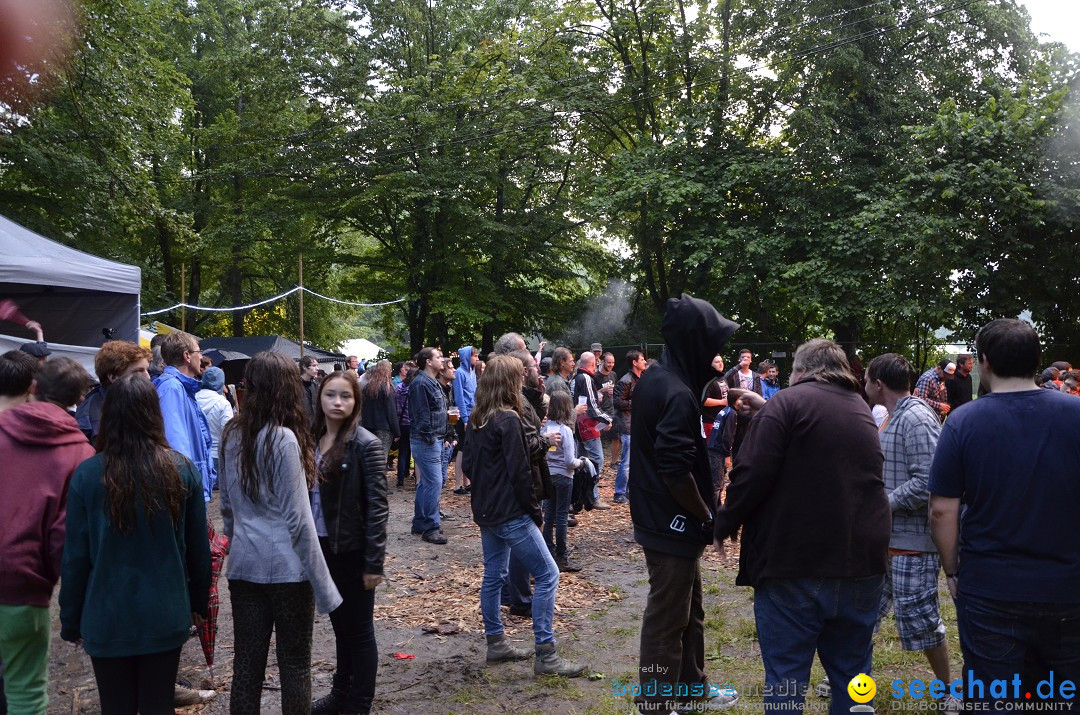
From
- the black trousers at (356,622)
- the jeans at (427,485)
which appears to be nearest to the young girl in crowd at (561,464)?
the jeans at (427,485)

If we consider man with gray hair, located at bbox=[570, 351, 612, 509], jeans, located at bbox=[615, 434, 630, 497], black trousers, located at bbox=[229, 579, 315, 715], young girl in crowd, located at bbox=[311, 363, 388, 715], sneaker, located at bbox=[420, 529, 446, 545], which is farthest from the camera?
jeans, located at bbox=[615, 434, 630, 497]

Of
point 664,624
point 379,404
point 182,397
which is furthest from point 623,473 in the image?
point 664,624

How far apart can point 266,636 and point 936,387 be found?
11220 millimetres

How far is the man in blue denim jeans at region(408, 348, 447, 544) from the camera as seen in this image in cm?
879

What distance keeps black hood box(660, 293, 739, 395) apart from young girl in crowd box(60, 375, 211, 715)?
2.32m

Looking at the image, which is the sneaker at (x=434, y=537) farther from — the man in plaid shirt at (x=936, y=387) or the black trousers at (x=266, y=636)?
the man in plaid shirt at (x=936, y=387)

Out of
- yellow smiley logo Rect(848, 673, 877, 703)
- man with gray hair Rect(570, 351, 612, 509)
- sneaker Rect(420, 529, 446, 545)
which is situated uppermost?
man with gray hair Rect(570, 351, 612, 509)

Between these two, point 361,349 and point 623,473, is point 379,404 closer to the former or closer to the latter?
point 623,473

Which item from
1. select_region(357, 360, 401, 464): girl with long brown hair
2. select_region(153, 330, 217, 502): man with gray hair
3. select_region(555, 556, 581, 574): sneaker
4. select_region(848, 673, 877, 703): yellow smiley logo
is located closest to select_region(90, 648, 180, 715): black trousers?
select_region(153, 330, 217, 502): man with gray hair

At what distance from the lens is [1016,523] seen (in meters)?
3.03

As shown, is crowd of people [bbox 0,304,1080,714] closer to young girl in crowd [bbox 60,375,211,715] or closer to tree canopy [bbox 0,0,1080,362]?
young girl in crowd [bbox 60,375,211,715]

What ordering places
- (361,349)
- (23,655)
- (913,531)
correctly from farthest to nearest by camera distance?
(361,349), (913,531), (23,655)

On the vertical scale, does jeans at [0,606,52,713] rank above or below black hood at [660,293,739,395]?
below

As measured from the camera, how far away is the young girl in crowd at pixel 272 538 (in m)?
3.49
